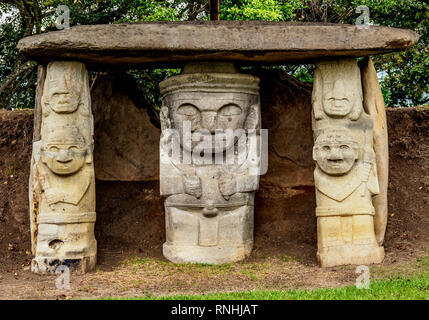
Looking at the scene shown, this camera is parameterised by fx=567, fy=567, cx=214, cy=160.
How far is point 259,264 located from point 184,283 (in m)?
1.09

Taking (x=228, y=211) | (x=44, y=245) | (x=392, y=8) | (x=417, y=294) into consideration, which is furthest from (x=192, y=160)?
(x=392, y=8)

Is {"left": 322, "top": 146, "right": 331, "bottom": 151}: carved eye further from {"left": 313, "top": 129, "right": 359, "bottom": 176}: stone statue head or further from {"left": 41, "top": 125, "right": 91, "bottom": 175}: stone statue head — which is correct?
{"left": 41, "top": 125, "right": 91, "bottom": 175}: stone statue head

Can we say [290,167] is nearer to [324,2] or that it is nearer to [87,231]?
[87,231]

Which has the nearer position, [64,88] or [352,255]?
[352,255]

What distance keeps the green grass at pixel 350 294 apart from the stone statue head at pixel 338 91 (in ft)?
6.56

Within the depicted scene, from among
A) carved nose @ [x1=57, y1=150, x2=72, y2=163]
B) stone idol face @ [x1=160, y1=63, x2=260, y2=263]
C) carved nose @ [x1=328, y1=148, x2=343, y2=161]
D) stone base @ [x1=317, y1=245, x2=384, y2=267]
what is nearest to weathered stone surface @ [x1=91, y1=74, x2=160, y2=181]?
stone idol face @ [x1=160, y1=63, x2=260, y2=263]

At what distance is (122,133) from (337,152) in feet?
10.8

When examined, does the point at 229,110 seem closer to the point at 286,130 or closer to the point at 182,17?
the point at 286,130

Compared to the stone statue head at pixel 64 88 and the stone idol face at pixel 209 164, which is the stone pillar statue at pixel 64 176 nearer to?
the stone statue head at pixel 64 88

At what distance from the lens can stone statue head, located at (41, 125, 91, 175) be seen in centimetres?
623

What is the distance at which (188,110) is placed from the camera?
6.64 m

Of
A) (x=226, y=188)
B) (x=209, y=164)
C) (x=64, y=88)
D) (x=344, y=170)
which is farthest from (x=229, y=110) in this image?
(x=64, y=88)

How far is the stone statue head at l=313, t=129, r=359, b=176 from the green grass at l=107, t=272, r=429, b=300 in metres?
1.42

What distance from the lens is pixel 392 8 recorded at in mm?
11320
